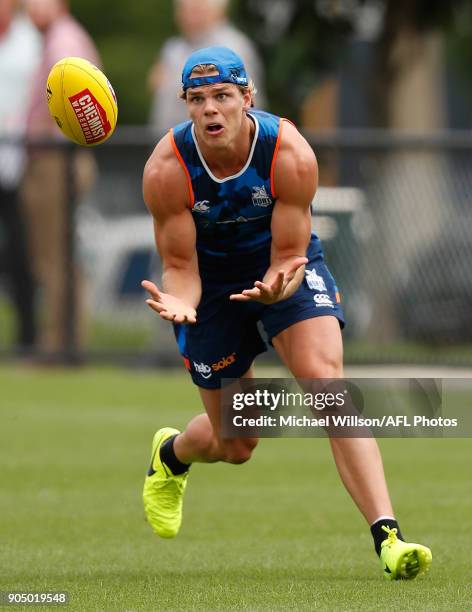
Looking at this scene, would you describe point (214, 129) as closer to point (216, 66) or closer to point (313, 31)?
point (216, 66)

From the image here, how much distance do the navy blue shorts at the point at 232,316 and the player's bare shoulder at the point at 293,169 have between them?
464 millimetres

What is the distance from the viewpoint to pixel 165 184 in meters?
6.94

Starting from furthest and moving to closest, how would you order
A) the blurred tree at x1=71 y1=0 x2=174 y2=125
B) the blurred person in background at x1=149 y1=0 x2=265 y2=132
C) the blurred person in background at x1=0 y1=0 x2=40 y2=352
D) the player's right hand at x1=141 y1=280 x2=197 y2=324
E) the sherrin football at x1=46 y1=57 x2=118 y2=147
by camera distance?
the blurred tree at x1=71 y1=0 x2=174 y2=125 < the blurred person in background at x1=0 y1=0 x2=40 y2=352 < the blurred person in background at x1=149 y1=0 x2=265 y2=132 < the sherrin football at x1=46 y1=57 x2=118 y2=147 < the player's right hand at x1=141 y1=280 x2=197 y2=324

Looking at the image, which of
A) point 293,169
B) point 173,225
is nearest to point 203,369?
point 173,225

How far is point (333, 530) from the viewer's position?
8.09 meters

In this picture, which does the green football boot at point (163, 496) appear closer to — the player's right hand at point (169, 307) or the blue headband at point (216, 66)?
the player's right hand at point (169, 307)

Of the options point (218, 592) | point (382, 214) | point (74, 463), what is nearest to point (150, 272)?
point (382, 214)

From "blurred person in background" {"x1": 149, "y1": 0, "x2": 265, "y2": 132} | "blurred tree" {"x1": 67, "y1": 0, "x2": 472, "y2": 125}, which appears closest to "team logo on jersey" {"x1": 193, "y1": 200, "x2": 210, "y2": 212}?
"blurred person in background" {"x1": 149, "y1": 0, "x2": 265, "y2": 132}

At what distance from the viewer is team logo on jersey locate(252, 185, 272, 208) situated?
7000 mm

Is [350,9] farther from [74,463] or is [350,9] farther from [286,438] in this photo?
[74,463]

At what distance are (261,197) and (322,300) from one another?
1.74 feet

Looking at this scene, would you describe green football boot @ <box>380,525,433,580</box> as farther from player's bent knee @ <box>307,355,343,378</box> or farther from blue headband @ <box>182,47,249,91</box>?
blue headband @ <box>182,47,249,91</box>

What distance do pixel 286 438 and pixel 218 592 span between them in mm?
5183

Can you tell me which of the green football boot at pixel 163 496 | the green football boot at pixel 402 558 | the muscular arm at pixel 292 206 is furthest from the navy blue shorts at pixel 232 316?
the green football boot at pixel 402 558
